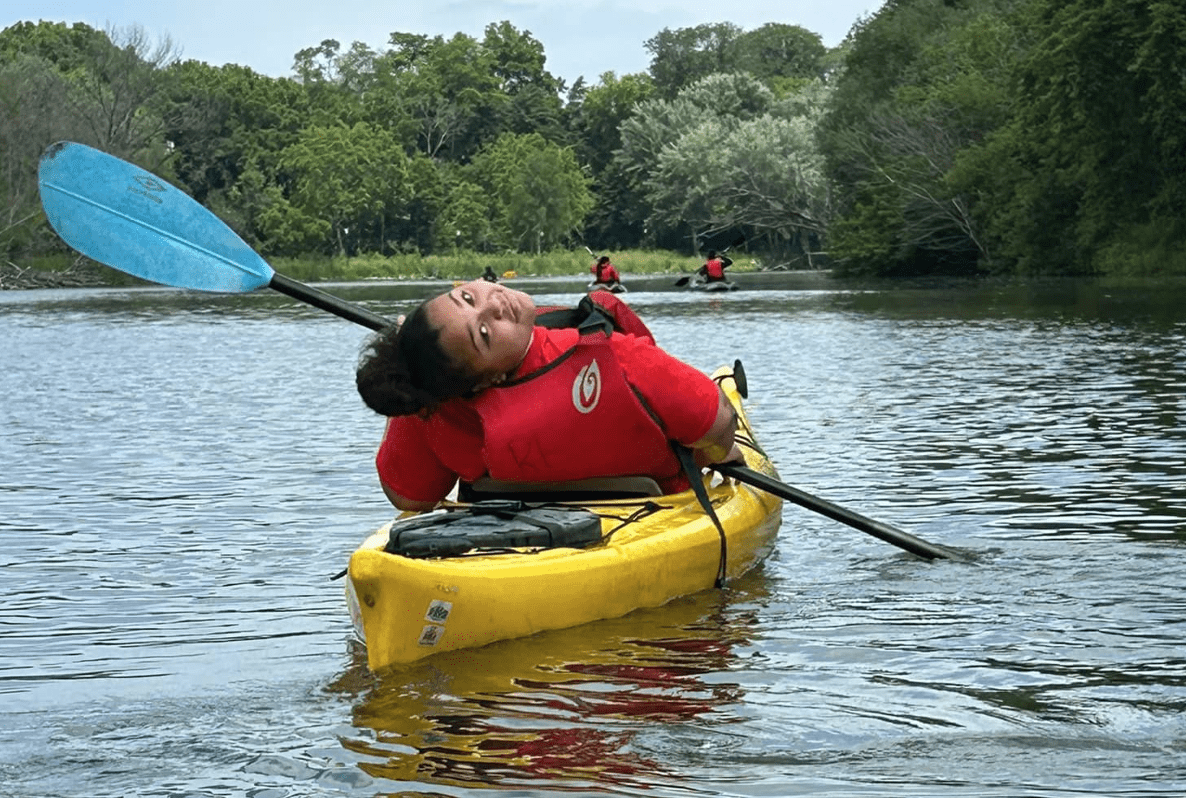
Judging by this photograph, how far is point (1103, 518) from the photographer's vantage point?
8227 millimetres

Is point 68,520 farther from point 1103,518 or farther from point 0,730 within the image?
point 1103,518

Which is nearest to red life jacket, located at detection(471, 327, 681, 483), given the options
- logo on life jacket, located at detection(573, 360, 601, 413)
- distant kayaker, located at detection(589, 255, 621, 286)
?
logo on life jacket, located at detection(573, 360, 601, 413)

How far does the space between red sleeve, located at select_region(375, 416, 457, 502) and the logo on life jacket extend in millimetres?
553

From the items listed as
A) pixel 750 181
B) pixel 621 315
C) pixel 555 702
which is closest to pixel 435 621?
pixel 555 702

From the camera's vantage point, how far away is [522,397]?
574 cm

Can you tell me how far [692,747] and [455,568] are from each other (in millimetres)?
1100

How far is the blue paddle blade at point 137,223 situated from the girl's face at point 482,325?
1974 mm

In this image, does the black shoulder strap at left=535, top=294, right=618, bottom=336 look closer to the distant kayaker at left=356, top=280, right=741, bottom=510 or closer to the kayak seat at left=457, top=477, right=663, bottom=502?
the distant kayaker at left=356, top=280, right=741, bottom=510

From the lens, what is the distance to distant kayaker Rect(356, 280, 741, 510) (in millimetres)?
5531

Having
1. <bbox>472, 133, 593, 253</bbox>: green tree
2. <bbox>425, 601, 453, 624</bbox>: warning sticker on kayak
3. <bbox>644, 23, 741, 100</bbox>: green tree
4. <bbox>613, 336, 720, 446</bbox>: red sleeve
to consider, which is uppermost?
<bbox>644, 23, 741, 100</bbox>: green tree

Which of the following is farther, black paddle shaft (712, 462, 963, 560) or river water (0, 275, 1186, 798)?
black paddle shaft (712, 462, 963, 560)

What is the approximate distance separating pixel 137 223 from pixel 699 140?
2836 inches

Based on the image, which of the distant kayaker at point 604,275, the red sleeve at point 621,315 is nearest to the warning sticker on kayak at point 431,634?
the red sleeve at point 621,315

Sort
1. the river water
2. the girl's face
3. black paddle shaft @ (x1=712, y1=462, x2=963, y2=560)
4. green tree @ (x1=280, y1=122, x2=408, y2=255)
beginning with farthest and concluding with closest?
1. green tree @ (x1=280, y1=122, x2=408, y2=255)
2. black paddle shaft @ (x1=712, y1=462, x2=963, y2=560)
3. the girl's face
4. the river water
